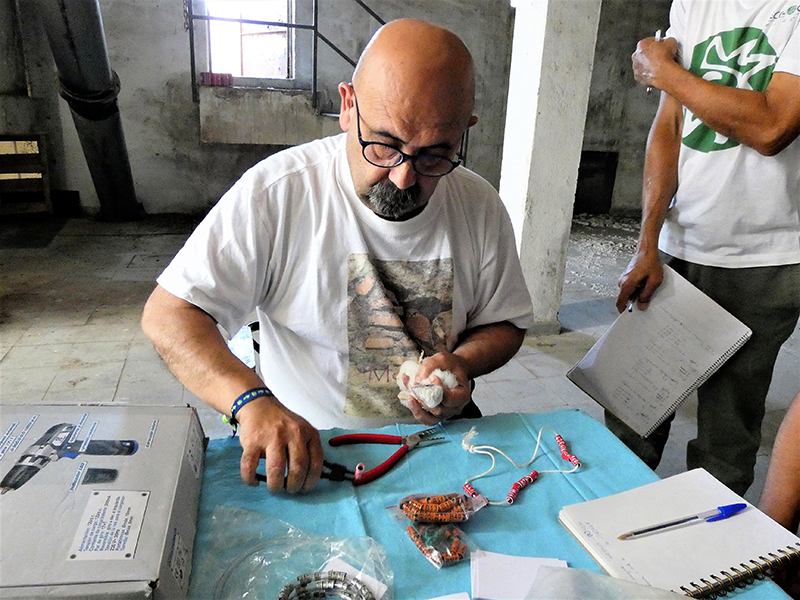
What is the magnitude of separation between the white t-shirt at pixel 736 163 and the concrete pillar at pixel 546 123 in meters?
1.60

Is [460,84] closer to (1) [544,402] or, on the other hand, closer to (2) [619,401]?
(2) [619,401]

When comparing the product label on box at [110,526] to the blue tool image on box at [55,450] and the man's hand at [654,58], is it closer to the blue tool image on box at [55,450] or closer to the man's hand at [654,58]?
the blue tool image on box at [55,450]

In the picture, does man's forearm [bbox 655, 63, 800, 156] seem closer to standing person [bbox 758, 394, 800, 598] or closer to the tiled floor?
standing person [bbox 758, 394, 800, 598]

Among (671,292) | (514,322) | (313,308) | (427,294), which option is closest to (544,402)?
(671,292)

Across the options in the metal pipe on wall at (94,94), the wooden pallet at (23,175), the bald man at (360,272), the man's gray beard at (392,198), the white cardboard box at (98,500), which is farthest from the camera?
the wooden pallet at (23,175)

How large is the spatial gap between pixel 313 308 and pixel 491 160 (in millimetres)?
7650

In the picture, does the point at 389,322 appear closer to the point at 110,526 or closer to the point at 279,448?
the point at 279,448

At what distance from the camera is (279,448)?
0.93 m

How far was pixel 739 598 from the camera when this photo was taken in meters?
0.79

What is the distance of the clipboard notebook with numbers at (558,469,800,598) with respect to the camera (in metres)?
0.80

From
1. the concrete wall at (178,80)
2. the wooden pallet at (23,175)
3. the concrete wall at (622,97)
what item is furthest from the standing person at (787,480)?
the concrete wall at (622,97)

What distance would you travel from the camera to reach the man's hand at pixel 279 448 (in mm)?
919

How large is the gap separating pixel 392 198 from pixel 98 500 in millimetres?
807

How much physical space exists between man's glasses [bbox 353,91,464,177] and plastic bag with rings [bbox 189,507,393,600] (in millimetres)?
739
